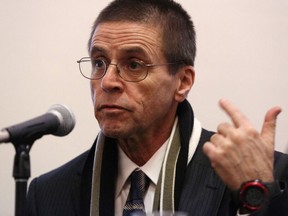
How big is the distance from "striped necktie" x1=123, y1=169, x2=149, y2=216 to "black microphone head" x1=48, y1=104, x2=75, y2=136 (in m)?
0.53

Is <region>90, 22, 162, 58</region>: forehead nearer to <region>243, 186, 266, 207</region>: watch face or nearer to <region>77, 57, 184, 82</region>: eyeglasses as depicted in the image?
<region>77, 57, 184, 82</region>: eyeglasses

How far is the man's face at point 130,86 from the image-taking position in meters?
1.61

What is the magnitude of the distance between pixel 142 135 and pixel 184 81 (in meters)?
0.25

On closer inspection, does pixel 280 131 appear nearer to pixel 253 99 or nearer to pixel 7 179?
pixel 253 99

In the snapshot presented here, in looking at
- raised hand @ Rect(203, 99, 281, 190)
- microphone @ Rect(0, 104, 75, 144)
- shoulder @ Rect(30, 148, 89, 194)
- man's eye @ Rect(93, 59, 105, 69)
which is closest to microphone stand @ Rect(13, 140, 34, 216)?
microphone @ Rect(0, 104, 75, 144)

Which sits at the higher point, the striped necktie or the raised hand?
the raised hand

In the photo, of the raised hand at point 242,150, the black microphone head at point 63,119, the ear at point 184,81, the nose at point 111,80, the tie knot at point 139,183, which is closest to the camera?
the black microphone head at point 63,119

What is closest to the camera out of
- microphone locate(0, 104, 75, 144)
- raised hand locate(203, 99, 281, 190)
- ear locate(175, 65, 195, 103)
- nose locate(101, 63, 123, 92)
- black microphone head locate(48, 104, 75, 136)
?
microphone locate(0, 104, 75, 144)

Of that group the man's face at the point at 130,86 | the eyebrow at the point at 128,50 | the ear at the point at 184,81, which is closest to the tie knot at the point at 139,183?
the man's face at the point at 130,86

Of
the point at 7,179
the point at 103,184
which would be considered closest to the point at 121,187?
the point at 103,184

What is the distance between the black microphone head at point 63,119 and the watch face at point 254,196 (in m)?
0.47

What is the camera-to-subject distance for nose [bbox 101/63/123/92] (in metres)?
1.59

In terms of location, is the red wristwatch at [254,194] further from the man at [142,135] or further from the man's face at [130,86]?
the man's face at [130,86]

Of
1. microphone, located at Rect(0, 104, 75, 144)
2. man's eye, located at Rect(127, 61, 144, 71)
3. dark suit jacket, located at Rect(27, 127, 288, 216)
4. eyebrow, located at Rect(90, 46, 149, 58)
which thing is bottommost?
dark suit jacket, located at Rect(27, 127, 288, 216)
